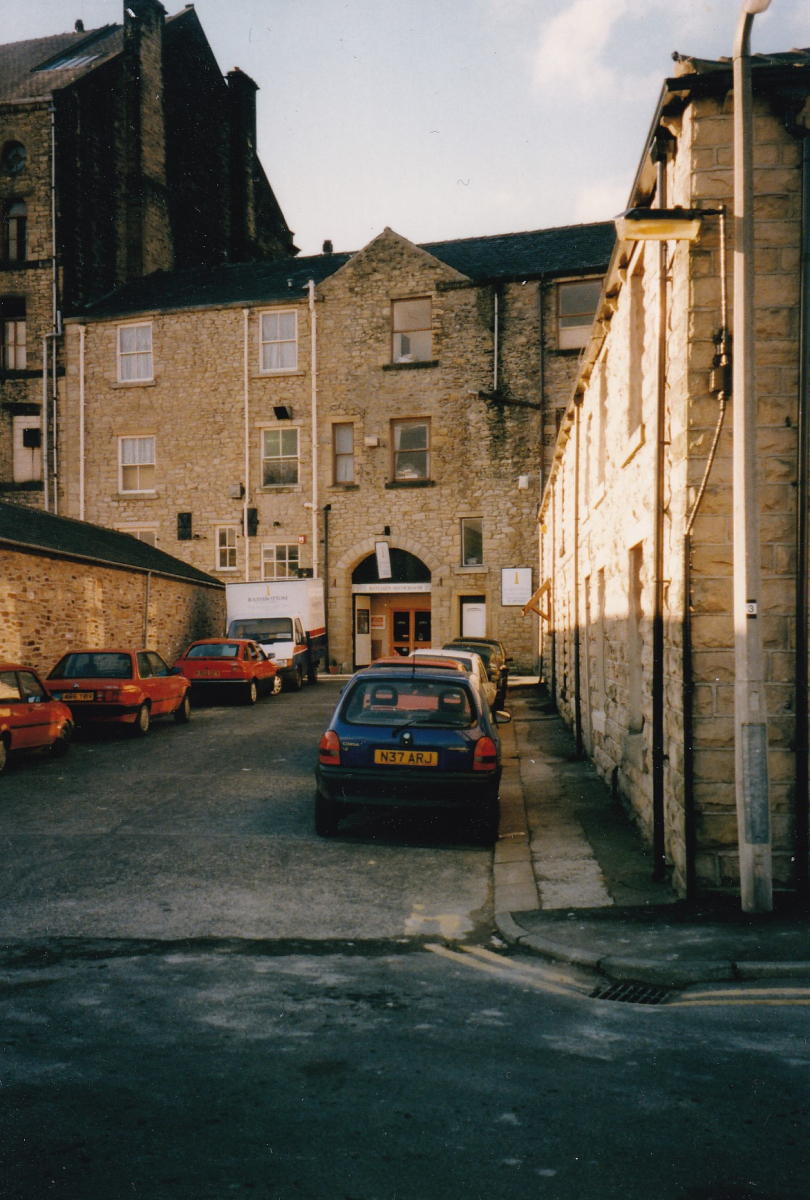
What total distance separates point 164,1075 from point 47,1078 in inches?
17.7

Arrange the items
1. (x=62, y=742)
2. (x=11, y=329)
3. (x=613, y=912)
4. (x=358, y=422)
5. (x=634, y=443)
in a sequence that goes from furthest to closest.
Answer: (x=11, y=329) → (x=358, y=422) → (x=62, y=742) → (x=634, y=443) → (x=613, y=912)

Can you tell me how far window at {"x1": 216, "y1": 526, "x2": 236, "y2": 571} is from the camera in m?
32.7

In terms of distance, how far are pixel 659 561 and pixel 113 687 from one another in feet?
36.0

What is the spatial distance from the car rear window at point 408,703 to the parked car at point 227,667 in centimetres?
1251

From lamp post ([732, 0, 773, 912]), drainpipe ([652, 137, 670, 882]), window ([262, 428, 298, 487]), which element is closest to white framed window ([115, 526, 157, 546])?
window ([262, 428, 298, 487])

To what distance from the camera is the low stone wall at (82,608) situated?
757 inches

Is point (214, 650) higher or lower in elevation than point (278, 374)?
lower

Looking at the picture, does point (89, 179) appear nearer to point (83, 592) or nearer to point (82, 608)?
point (83, 592)

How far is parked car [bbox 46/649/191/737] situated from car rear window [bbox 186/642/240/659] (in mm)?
4333

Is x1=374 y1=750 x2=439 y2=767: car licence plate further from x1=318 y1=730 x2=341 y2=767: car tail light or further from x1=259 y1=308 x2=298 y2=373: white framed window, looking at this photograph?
x1=259 y1=308 x2=298 y2=373: white framed window

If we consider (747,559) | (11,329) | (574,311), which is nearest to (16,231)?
(11,329)

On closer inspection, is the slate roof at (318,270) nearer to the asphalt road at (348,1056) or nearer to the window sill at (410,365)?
the window sill at (410,365)

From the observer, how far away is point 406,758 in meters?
8.44

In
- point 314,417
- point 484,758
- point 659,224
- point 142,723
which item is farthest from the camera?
point 314,417
